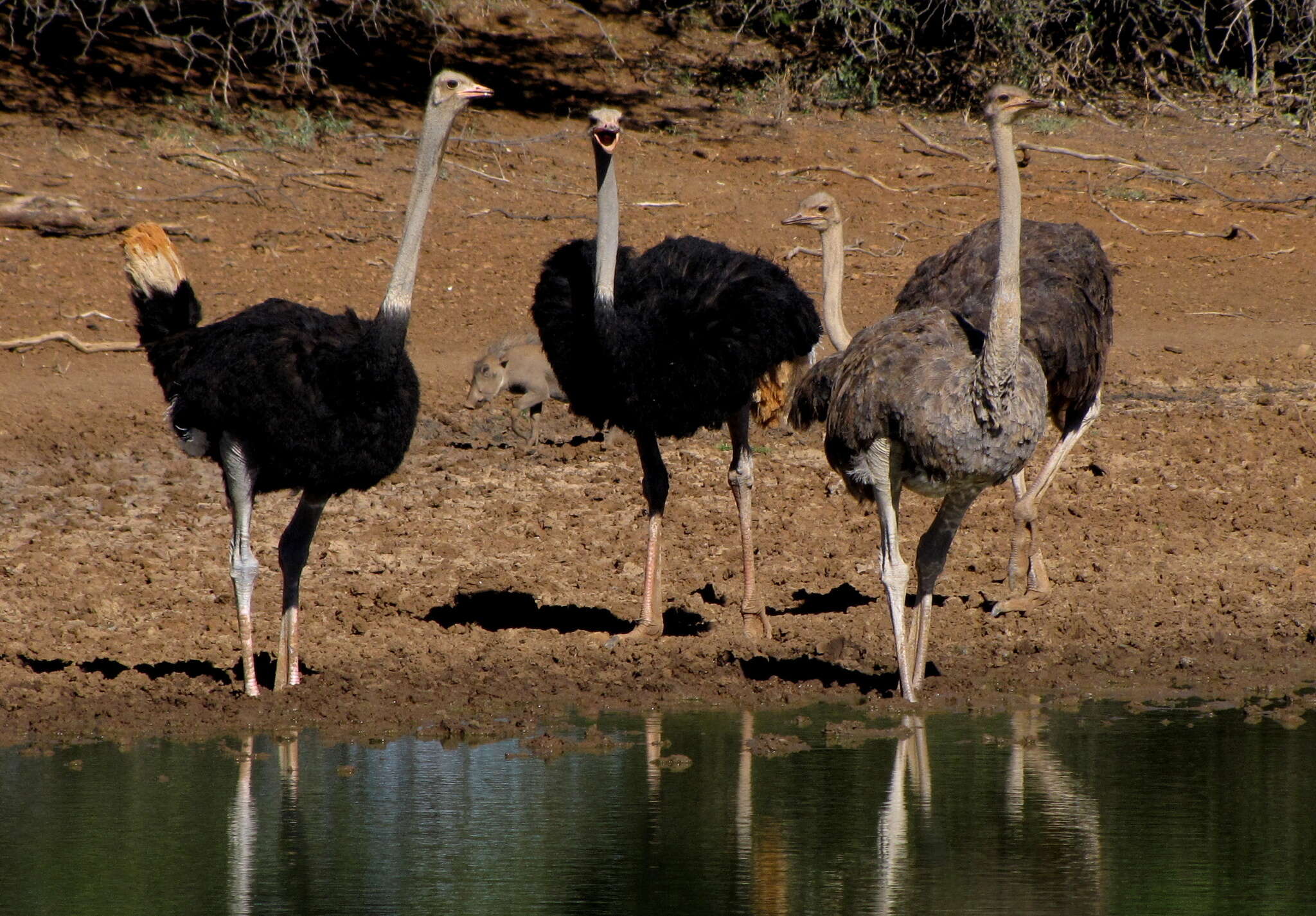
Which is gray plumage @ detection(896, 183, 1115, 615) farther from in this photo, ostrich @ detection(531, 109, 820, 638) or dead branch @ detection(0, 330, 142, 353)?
dead branch @ detection(0, 330, 142, 353)

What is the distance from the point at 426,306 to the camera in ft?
43.1

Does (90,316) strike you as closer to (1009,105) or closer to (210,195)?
(210,195)

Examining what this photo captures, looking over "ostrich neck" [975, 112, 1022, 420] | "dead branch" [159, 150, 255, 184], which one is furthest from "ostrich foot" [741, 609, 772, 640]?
"dead branch" [159, 150, 255, 184]

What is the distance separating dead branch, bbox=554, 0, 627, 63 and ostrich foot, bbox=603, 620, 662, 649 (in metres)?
10.8

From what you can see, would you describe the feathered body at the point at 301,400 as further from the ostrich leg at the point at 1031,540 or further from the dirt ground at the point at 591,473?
the ostrich leg at the point at 1031,540

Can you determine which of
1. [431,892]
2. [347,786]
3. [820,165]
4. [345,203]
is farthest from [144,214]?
[431,892]

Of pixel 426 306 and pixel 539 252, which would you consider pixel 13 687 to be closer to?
pixel 426 306

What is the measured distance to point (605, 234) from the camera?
24.8 ft

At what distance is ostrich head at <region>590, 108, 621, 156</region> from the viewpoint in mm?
7387

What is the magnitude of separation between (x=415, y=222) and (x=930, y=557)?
2.35 meters

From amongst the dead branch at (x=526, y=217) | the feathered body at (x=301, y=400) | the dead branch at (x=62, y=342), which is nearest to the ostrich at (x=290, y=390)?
the feathered body at (x=301, y=400)

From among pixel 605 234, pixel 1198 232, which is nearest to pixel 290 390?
pixel 605 234

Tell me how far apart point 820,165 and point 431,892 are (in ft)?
40.8

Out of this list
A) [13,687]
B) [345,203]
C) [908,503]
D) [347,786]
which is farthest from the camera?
[345,203]
